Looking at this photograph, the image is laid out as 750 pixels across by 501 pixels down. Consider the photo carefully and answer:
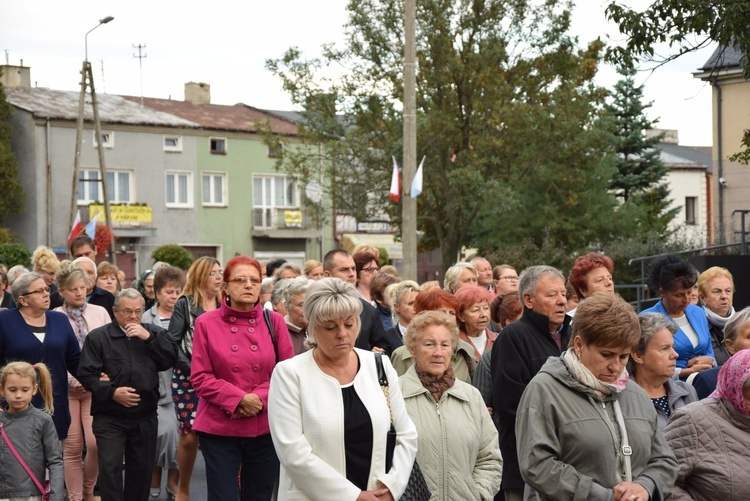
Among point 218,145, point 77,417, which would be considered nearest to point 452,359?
point 77,417

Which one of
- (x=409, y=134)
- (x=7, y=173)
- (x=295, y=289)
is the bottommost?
(x=295, y=289)

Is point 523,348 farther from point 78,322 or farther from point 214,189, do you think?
point 214,189

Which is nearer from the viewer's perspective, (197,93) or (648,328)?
(648,328)

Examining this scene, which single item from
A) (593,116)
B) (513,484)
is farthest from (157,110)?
(513,484)

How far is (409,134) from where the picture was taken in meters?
19.7

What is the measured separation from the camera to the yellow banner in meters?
51.9

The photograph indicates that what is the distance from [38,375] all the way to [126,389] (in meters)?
0.68

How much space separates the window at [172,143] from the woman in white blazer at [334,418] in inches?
1993

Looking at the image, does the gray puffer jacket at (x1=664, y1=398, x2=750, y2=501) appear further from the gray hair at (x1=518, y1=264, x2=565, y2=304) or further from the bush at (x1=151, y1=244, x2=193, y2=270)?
the bush at (x1=151, y1=244, x2=193, y2=270)

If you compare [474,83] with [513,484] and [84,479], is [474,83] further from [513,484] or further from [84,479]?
[513,484]

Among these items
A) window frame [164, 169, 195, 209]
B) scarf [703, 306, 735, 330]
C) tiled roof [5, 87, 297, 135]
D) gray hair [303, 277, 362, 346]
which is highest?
tiled roof [5, 87, 297, 135]

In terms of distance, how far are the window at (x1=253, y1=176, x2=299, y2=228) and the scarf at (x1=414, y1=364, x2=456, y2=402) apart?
52.4 meters

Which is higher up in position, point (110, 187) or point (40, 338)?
point (110, 187)

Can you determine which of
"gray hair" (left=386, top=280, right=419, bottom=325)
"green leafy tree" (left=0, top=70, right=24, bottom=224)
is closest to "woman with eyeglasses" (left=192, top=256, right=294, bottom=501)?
"gray hair" (left=386, top=280, right=419, bottom=325)
